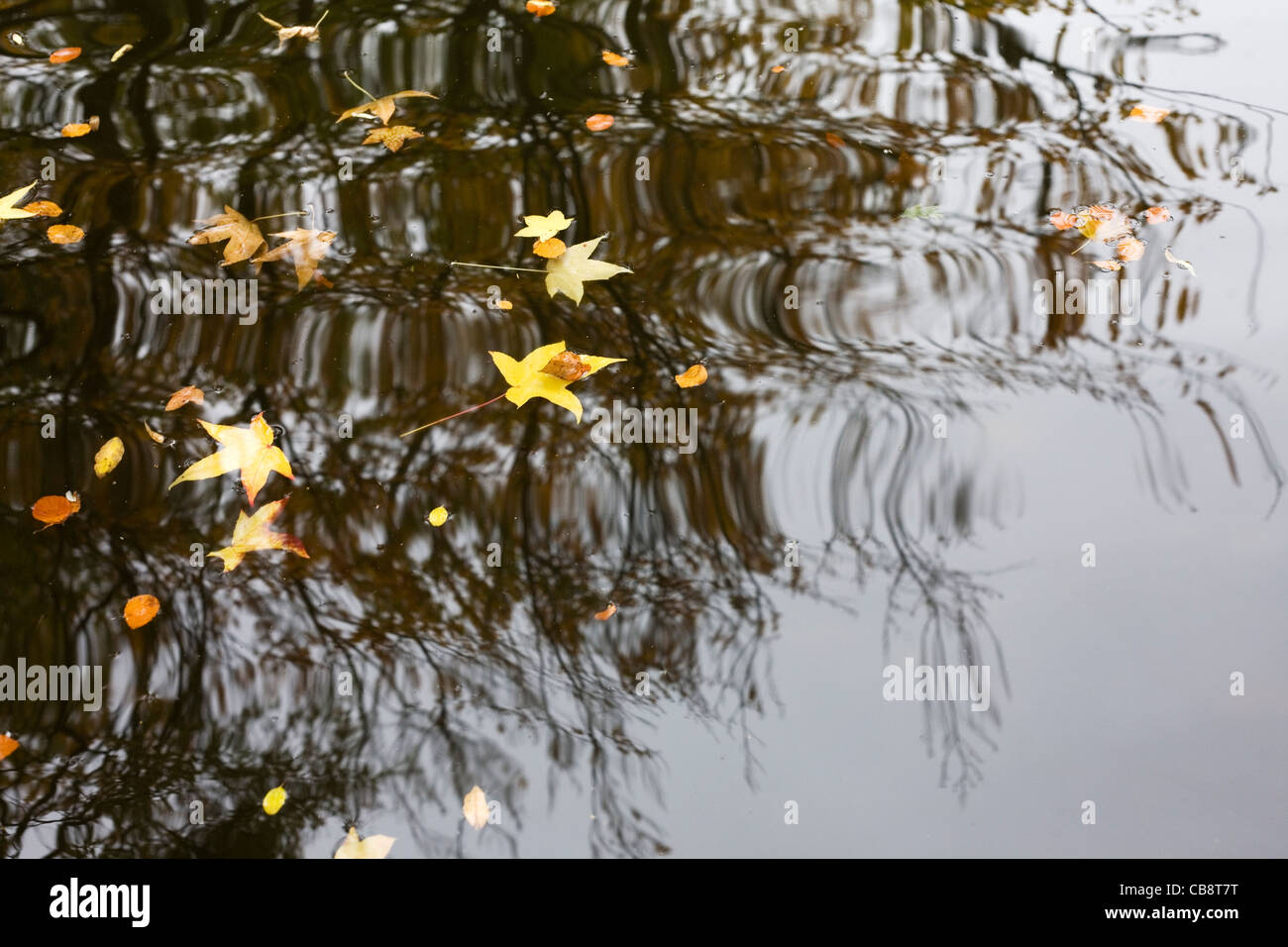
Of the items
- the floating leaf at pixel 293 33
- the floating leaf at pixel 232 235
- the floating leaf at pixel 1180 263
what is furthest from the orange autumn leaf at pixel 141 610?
the floating leaf at pixel 1180 263

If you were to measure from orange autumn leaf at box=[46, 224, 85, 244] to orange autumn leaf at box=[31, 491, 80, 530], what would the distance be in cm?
93

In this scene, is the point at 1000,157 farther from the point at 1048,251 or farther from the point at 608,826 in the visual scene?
the point at 608,826

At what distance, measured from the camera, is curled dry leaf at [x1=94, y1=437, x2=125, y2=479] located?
221 cm

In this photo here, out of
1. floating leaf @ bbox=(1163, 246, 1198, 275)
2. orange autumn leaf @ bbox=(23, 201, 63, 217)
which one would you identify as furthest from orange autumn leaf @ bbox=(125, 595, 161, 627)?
floating leaf @ bbox=(1163, 246, 1198, 275)

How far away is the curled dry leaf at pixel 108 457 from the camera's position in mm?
2207

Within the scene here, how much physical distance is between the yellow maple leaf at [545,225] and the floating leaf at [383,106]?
0.72m

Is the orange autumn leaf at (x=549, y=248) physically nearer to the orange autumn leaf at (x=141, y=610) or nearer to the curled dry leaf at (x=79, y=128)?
the orange autumn leaf at (x=141, y=610)

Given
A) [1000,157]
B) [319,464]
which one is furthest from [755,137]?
[319,464]

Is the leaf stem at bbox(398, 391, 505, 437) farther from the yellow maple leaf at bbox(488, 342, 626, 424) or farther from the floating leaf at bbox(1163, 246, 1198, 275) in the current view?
the floating leaf at bbox(1163, 246, 1198, 275)

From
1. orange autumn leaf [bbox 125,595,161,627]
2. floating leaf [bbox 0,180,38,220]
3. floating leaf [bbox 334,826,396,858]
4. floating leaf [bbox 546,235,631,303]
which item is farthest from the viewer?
floating leaf [bbox 0,180,38,220]

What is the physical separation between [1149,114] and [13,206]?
3563mm
